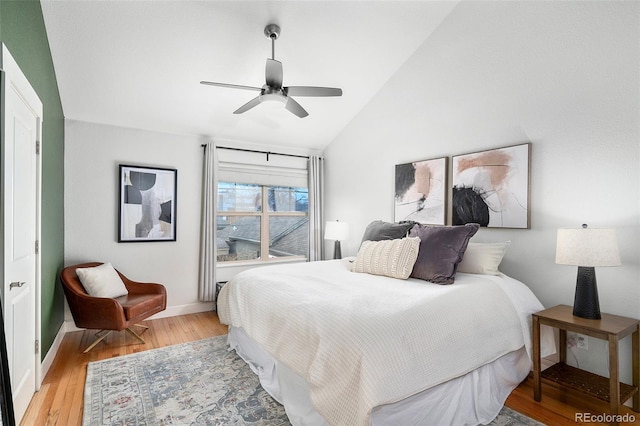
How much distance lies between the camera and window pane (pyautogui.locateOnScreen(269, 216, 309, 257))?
5.11 m

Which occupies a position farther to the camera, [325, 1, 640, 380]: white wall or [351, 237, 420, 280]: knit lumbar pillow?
[351, 237, 420, 280]: knit lumbar pillow

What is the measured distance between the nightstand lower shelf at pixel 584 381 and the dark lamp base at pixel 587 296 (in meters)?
0.45

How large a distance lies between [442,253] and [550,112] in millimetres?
1430

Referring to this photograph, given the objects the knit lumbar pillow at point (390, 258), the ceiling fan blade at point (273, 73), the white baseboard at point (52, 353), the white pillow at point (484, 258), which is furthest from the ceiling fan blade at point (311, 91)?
the white baseboard at point (52, 353)

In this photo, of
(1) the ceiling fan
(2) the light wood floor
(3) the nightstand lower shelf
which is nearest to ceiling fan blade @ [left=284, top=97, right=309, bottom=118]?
(1) the ceiling fan

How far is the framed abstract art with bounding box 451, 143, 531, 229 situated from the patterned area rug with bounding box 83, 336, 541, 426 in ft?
5.13

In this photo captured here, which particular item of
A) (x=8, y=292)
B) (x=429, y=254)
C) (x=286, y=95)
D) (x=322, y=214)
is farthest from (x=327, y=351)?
(x=322, y=214)

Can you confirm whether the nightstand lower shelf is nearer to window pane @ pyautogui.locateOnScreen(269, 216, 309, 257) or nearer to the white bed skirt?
the white bed skirt

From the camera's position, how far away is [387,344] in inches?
63.2

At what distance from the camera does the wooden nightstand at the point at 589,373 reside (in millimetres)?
1942

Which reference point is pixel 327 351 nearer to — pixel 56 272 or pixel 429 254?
pixel 429 254

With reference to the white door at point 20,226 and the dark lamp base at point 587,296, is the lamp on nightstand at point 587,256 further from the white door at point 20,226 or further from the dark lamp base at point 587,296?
the white door at point 20,226

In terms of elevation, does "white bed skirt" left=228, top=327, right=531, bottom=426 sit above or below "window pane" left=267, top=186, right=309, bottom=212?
below

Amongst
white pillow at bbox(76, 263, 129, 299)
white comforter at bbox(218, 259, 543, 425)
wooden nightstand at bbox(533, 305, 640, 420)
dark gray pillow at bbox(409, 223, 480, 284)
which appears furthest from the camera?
white pillow at bbox(76, 263, 129, 299)
